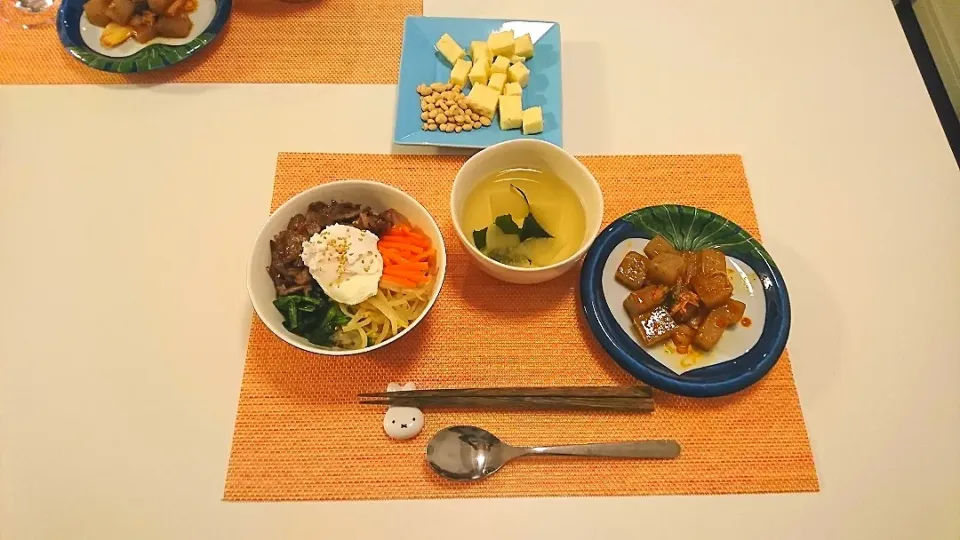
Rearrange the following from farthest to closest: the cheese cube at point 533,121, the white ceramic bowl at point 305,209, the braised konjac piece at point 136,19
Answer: the braised konjac piece at point 136,19 → the cheese cube at point 533,121 → the white ceramic bowl at point 305,209

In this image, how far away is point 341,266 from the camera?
3.14 feet

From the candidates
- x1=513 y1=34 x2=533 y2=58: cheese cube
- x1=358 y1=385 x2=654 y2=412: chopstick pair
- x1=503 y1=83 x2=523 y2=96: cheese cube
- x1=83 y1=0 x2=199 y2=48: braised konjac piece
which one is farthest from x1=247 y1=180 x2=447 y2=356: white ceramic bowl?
x1=83 y1=0 x2=199 y2=48: braised konjac piece

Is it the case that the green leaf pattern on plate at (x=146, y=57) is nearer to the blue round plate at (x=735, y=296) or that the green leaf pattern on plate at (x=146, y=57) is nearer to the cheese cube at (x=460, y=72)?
the cheese cube at (x=460, y=72)

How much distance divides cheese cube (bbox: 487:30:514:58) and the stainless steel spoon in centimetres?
80

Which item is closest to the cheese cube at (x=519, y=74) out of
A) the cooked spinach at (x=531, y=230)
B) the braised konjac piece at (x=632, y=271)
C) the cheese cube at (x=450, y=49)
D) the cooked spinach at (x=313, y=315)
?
the cheese cube at (x=450, y=49)

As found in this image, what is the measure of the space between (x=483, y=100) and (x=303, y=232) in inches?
18.5

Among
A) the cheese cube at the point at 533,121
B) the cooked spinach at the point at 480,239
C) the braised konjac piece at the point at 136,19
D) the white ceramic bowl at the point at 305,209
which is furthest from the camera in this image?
the braised konjac piece at the point at 136,19

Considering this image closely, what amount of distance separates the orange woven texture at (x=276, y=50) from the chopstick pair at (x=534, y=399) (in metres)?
0.75

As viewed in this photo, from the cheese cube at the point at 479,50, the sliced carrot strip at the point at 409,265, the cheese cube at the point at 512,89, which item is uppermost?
the cheese cube at the point at 479,50

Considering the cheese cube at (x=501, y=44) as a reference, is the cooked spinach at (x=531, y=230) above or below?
below

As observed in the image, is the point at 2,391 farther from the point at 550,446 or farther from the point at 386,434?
the point at 550,446

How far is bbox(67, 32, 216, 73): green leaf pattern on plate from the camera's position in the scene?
1.27m

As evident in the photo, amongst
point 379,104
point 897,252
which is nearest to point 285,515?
point 379,104

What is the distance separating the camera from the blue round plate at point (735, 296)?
95cm
